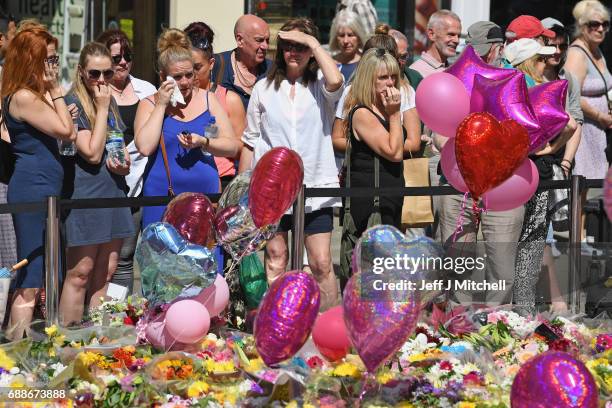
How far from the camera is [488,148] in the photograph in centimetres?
511

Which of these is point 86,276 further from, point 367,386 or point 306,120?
point 367,386

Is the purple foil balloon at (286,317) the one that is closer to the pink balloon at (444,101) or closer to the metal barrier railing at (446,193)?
the pink balloon at (444,101)

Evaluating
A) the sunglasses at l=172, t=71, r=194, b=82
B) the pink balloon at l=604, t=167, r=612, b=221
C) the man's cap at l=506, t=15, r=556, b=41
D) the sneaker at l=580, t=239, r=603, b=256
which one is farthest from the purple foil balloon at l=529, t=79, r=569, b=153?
the man's cap at l=506, t=15, r=556, b=41

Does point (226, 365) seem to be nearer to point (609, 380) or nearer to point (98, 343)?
point (98, 343)

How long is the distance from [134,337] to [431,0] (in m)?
6.85

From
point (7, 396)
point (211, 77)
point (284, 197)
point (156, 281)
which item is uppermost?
point (211, 77)

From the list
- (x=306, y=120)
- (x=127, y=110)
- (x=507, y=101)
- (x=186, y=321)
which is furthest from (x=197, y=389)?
(x=127, y=110)

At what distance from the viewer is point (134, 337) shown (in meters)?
5.53

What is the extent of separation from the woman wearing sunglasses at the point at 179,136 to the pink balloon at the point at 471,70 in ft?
4.64

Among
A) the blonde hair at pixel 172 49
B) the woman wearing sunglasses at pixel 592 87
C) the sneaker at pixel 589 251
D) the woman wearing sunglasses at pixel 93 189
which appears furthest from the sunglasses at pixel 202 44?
the woman wearing sunglasses at pixel 592 87

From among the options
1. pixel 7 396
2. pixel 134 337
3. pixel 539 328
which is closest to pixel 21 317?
pixel 134 337

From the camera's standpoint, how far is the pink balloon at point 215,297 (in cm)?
545

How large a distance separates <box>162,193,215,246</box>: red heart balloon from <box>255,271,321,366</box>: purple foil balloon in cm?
99

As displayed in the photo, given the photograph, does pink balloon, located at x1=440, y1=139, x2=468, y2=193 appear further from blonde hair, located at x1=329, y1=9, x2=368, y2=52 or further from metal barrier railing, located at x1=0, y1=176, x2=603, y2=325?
blonde hair, located at x1=329, y1=9, x2=368, y2=52
